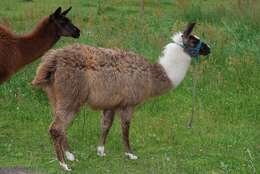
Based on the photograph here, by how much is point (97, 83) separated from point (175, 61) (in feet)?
3.88

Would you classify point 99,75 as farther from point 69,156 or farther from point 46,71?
point 69,156

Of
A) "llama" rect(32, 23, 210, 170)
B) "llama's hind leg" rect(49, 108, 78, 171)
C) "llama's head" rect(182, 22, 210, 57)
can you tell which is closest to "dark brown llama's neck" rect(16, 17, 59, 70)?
"llama" rect(32, 23, 210, 170)

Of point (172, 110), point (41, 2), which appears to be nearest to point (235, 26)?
point (172, 110)

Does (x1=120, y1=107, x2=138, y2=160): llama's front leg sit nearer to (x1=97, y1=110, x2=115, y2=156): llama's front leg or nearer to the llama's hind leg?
(x1=97, y1=110, x2=115, y2=156): llama's front leg

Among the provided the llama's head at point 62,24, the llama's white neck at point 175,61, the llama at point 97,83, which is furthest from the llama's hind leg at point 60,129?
the llama's head at point 62,24

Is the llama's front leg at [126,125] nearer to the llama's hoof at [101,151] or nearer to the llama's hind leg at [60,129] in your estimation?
the llama's hoof at [101,151]

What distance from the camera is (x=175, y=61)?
762 centimetres

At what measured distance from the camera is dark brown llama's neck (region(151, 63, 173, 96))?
24.6 feet

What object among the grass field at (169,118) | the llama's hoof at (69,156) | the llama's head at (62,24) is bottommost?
the llama's hoof at (69,156)

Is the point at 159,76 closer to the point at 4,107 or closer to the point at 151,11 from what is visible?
the point at 4,107

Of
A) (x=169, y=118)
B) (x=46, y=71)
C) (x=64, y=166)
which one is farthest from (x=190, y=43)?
(x=64, y=166)

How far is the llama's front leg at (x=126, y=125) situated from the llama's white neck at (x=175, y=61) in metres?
0.73

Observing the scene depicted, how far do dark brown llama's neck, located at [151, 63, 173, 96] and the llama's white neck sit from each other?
57mm

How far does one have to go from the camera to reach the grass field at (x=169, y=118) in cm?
706
